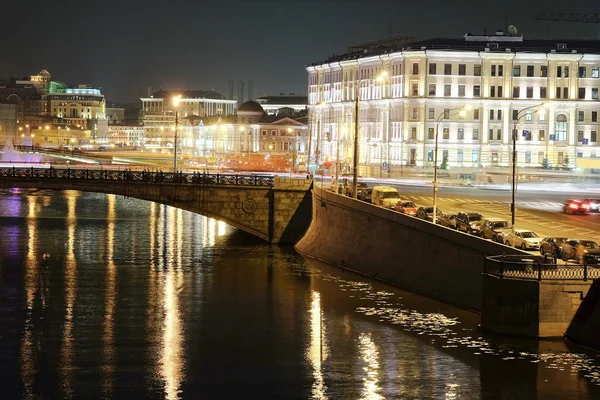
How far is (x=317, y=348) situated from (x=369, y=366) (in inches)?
138

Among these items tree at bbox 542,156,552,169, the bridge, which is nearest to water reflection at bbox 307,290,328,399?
the bridge

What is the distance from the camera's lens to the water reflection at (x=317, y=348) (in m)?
36.9

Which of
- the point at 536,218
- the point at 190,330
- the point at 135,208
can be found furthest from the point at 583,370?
the point at 135,208

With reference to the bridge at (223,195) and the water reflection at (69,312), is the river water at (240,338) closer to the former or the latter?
the water reflection at (69,312)

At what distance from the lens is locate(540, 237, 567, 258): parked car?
4797cm

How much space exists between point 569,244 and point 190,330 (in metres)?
16.6

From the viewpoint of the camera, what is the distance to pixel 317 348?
42.7 metres

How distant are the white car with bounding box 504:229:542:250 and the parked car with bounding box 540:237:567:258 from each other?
19.2 inches

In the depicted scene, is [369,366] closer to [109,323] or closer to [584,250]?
[109,323]

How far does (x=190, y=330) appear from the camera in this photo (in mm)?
45625

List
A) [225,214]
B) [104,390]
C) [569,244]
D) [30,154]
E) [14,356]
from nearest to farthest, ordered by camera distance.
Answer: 1. [104,390]
2. [14,356]
3. [569,244]
4. [225,214]
5. [30,154]

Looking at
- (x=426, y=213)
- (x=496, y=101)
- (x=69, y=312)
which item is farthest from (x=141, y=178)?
(x=496, y=101)

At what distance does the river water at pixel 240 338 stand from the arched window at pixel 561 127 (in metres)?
60.6

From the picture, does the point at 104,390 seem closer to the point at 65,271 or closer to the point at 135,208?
the point at 65,271
